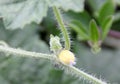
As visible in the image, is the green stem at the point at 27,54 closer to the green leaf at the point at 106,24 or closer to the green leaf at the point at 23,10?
the green leaf at the point at 23,10

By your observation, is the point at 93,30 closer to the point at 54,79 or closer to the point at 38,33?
the point at 54,79

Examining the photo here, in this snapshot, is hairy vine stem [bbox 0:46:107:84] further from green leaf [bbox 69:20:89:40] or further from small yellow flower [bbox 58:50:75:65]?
green leaf [bbox 69:20:89:40]

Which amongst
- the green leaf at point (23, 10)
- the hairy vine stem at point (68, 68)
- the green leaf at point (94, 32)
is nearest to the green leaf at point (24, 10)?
the green leaf at point (23, 10)

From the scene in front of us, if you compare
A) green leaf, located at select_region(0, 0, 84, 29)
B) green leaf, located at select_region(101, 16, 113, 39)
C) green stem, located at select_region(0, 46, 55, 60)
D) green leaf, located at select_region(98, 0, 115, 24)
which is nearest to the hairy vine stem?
green stem, located at select_region(0, 46, 55, 60)

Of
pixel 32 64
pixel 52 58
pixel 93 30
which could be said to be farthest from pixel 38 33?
pixel 52 58

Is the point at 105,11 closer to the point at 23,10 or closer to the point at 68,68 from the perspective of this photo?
the point at 23,10

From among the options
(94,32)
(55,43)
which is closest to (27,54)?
(55,43)

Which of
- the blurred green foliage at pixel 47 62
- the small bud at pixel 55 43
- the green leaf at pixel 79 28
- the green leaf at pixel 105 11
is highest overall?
the small bud at pixel 55 43
